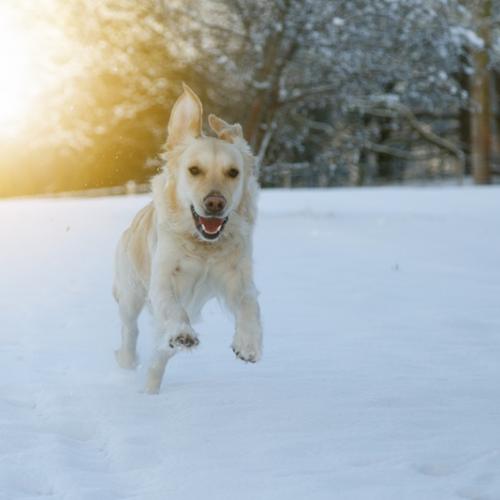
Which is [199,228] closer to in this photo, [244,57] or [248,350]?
[248,350]

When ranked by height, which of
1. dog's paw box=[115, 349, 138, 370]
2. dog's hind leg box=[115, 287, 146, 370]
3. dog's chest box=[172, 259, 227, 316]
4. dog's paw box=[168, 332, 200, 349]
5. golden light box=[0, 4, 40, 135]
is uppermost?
golden light box=[0, 4, 40, 135]

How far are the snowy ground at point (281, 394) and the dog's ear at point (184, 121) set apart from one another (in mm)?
1490

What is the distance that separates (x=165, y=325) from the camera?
201 inches

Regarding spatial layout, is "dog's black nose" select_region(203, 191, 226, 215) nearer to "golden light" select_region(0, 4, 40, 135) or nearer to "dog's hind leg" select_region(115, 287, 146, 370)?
"dog's hind leg" select_region(115, 287, 146, 370)

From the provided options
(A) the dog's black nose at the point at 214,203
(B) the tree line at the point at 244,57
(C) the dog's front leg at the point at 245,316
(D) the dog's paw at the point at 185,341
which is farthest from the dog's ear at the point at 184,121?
(B) the tree line at the point at 244,57

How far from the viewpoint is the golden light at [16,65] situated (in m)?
19.0

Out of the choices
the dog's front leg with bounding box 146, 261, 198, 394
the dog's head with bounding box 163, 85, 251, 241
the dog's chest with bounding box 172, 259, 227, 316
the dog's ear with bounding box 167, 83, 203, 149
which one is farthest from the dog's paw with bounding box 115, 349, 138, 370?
the dog's ear with bounding box 167, 83, 203, 149

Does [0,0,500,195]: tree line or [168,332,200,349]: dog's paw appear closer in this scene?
[168,332,200,349]: dog's paw

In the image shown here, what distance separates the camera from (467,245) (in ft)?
44.8

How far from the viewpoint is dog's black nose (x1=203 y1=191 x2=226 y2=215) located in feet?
17.2

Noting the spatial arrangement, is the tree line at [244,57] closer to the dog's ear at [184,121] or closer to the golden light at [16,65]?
the golden light at [16,65]

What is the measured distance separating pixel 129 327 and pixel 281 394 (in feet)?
4.64

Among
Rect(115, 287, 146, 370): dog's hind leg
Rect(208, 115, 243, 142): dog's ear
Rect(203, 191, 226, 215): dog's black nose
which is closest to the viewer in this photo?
Rect(203, 191, 226, 215): dog's black nose

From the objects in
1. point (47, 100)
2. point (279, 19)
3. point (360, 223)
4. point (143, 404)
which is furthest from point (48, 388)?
point (47, 100)
